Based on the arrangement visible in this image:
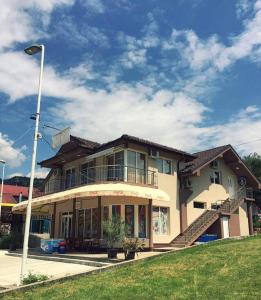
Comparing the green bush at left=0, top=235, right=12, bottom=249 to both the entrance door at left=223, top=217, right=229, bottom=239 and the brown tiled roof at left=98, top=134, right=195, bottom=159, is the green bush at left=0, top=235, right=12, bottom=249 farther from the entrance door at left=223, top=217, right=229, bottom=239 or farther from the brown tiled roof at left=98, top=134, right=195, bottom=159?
the entrance door at left=223, top=217, right=229, bottom=239

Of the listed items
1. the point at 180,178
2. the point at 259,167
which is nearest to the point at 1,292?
the point at 180,178

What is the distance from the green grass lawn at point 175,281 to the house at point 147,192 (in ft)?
28.4

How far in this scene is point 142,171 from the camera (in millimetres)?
27938

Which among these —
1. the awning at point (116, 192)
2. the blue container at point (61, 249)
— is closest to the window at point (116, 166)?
the awning at point (116, 192)

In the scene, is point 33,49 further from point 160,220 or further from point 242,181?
point 242,181

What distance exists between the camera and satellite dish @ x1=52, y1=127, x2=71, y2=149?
17.8 m

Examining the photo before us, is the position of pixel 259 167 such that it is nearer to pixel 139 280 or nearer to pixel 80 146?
pixel 80 146

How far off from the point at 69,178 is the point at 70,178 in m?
0.25

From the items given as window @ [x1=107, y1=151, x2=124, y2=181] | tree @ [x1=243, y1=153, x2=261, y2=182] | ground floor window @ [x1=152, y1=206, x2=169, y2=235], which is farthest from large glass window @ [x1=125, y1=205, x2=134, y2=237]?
tree @ [x1=243, y1=153, x2=261, y2=182]

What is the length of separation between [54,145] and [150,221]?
36.3 feet

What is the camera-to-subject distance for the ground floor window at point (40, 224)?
43.2 m

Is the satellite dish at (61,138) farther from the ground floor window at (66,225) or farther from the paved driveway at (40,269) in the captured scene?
the ground floor window at (66,225)

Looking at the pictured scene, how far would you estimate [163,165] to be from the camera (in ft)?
97.6

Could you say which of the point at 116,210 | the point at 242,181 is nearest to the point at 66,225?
the point at 116,210
